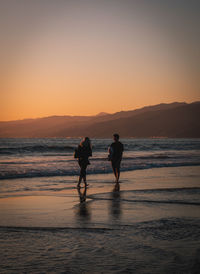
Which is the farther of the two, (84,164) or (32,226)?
(84,164)

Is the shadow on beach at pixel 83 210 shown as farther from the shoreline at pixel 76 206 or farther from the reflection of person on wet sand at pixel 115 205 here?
the reflection of person on wet sand at pixel 115 205

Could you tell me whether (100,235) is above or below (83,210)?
above

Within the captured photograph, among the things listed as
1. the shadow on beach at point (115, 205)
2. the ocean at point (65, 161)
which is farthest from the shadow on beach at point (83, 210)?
the ocean at point (65, 161)

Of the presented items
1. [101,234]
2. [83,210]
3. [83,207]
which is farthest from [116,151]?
[101,234]

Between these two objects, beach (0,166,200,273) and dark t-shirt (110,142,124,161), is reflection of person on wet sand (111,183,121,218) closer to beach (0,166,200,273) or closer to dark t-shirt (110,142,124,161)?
beach (0,166,200,273)

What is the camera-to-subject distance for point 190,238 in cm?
503

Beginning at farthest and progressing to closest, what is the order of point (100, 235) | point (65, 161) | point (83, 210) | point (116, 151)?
point (65, 161) → point (116, 151) → point (83, 210) → point (100, 235)

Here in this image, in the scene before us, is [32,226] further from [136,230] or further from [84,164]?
[84,164]

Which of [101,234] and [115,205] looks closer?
[101,234]

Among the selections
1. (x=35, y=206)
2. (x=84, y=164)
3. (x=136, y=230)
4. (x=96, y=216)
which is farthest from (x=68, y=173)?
(x=136, y=230)

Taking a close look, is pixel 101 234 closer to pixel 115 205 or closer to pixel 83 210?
pixel 83 210

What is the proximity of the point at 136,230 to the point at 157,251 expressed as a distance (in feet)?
3.82

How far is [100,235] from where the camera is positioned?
531 centimetres

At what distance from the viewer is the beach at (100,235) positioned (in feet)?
13.1
